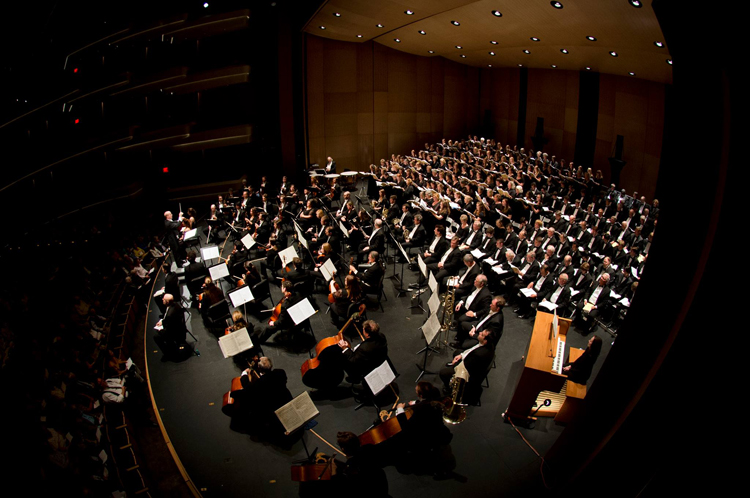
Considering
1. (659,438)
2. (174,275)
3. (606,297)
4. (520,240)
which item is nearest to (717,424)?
(659,438)

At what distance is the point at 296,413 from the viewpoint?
436 cm

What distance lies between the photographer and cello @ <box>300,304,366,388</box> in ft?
18.1

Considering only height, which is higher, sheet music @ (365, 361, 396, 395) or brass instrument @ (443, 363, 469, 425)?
sheet music @ (365, 361, 396, 395)

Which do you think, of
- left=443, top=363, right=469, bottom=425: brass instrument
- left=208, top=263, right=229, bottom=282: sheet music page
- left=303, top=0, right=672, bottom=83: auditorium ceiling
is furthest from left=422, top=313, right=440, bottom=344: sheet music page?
left=303, top=0, right=672, bottom=83: auditorium ceiling

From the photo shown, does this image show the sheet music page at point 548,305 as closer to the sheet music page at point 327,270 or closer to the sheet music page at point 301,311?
the sheet music page at point 327,270

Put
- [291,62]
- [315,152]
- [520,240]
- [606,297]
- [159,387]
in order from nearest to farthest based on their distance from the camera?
[159,387], [606,297], [520,240], [291,62], [315,152]

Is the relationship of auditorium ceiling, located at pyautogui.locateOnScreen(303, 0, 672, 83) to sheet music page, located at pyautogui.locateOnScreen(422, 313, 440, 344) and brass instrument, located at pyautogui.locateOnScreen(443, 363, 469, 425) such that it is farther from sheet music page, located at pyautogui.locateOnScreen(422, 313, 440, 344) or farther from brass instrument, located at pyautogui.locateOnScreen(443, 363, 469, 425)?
brass instrument, located at pyautogui.locateOnScreen(443, 363, 469, 425)

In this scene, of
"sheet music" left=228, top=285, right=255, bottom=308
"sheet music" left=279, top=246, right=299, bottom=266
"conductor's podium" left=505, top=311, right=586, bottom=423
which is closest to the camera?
"conductor's podium" left=505, top=311, right=586, bottom=423

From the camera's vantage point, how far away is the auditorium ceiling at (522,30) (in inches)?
318

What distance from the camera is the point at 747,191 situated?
2316mm

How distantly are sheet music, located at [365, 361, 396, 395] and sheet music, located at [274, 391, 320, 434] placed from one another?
2.36 ft

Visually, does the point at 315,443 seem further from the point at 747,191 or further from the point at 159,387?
the point at 747,191

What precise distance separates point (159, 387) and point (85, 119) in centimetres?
1085

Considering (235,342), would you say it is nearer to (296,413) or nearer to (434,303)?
(296,413)
